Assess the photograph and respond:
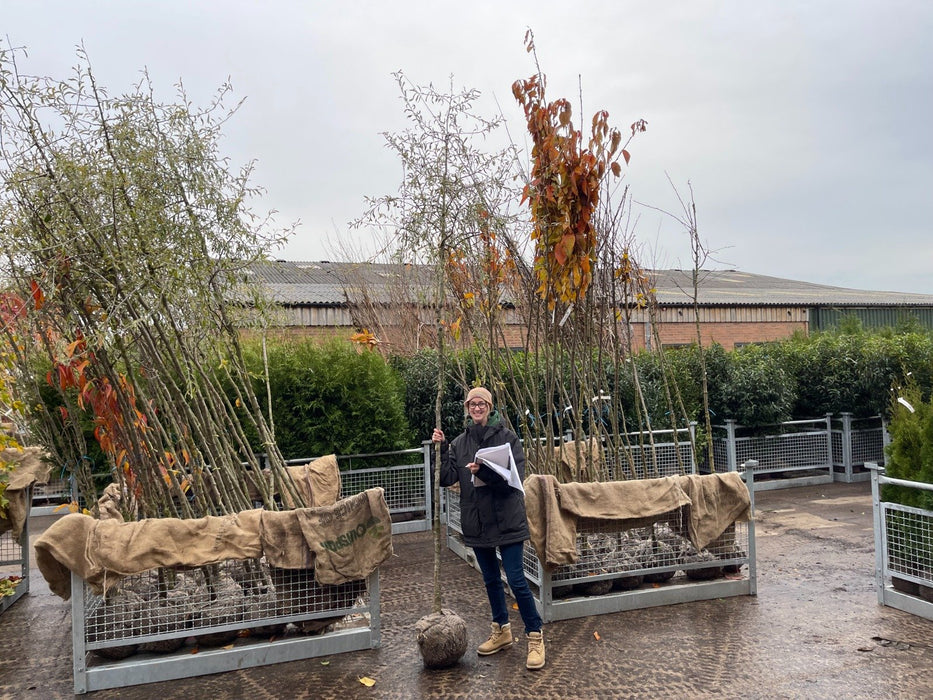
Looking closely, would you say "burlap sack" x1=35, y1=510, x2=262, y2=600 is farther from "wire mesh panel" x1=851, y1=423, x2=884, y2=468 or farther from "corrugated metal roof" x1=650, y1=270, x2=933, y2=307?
"corrugated metal roof" x1=650, y1=270, x2=933, y2=307

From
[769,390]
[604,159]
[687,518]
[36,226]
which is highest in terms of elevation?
[604,159]

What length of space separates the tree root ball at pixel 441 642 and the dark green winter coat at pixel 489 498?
0.46m

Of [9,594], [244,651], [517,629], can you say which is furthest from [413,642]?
[9,594]

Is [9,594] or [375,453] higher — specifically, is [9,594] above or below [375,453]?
below

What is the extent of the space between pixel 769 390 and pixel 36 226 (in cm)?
857

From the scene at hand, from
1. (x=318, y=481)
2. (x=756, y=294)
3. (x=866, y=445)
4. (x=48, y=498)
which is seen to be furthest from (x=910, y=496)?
(x=756, y=294)

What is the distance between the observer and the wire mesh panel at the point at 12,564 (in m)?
5.66

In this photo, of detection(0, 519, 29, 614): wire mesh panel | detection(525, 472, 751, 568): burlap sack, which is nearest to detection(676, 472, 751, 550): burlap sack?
detection(525, 472, 751, 568): burlap sack

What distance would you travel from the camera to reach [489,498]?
434 cm

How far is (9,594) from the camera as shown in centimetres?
567

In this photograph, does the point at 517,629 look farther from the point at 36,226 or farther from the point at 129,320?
the point at 36,226

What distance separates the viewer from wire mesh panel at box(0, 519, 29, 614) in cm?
566

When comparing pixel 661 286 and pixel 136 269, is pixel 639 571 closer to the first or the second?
pixel 136 269

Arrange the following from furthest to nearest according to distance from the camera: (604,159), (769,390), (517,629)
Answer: (769,390), (604,159), (517,629)
